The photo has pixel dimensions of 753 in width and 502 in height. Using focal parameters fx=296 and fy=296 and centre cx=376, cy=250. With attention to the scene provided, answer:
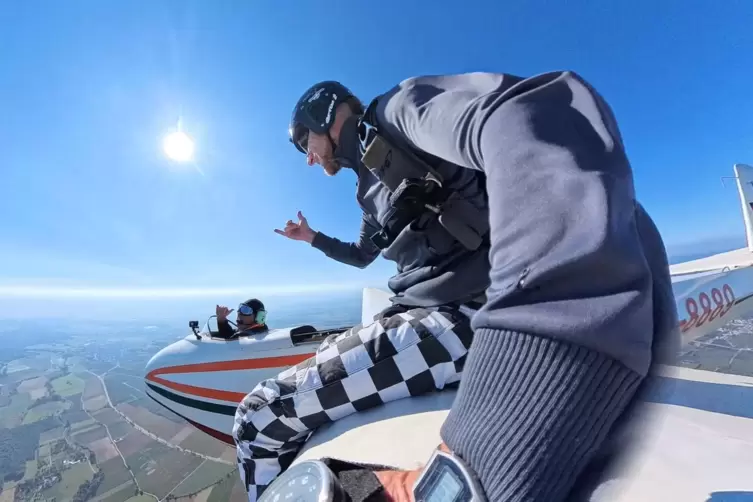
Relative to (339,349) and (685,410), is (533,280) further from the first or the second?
(685,410)

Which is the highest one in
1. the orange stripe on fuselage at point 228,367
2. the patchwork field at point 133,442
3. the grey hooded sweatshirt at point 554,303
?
the grey hooded sweatshirt at point 554,303

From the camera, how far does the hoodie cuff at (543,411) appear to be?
0.34m

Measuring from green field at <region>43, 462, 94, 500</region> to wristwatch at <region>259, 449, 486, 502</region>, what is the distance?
17.8 metres

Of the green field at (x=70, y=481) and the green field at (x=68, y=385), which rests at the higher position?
the green field at (x=68, y=385)

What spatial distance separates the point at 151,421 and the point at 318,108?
24198mm

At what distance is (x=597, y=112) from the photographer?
426 mm

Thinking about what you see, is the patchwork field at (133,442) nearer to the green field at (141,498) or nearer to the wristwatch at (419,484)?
the green field at (141,498)

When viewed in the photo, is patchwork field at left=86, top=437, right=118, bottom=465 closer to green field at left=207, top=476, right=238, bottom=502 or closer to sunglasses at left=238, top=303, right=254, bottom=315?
green field at left=207, top=476, right=238, bottom=502

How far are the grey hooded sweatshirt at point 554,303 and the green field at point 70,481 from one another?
60.2ft

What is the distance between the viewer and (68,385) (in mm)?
25359

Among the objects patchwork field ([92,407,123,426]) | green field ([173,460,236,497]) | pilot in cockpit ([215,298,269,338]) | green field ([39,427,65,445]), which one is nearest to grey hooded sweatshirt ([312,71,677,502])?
pilot in cockpit ([215,298,269,338])

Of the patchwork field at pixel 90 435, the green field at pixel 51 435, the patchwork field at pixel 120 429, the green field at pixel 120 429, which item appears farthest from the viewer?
the green field at pixel 51 435

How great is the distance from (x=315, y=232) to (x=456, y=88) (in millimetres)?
1727

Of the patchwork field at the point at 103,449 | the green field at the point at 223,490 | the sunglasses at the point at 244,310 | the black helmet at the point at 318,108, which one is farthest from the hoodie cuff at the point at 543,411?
the patchwork field at the point at 103,449
